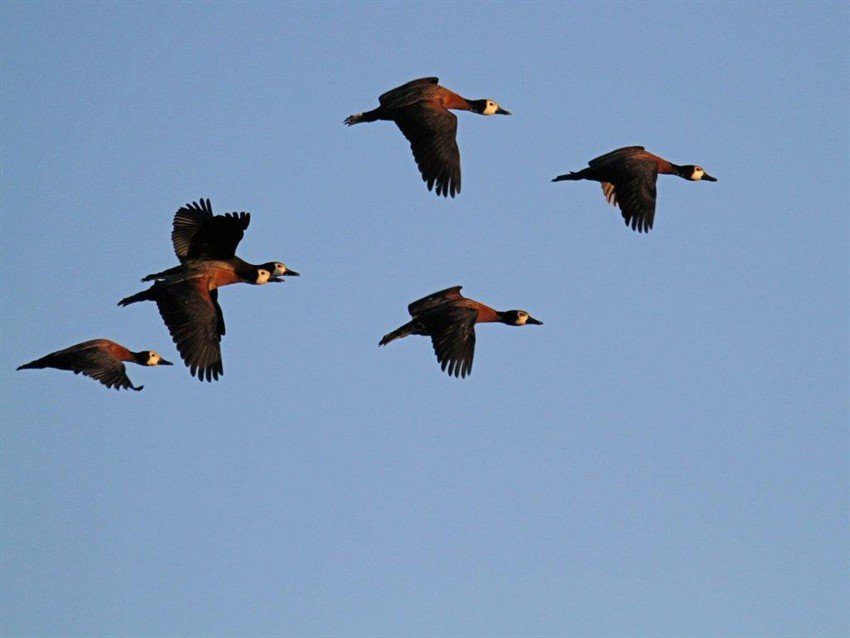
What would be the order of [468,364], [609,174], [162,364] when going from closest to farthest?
[468,364], [609,174], [162,364]

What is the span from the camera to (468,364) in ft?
95.8

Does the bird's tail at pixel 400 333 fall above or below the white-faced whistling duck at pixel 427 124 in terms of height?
below

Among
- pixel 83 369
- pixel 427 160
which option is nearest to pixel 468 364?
pixel 427 160

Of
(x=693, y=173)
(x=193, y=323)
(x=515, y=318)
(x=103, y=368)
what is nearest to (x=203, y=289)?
(x=193, y=323)

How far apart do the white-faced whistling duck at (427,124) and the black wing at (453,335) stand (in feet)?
6.23

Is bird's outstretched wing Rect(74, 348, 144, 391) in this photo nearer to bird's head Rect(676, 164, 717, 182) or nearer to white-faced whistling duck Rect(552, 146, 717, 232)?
white-faced whistling duck Rect(552, 146, 717, 232)

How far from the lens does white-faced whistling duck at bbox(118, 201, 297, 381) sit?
29.3 metres

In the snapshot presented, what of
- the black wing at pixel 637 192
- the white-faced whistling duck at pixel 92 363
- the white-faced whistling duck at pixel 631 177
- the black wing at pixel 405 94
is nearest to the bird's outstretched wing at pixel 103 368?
the white-faced whistling duck at pixel 92 363

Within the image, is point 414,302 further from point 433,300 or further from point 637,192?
point 637,192

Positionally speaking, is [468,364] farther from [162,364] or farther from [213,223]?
[162,364]

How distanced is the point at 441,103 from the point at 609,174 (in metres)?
2.99

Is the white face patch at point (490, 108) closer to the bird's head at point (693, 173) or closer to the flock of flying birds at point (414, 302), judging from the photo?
the flock of flying birds at point (414, 302)

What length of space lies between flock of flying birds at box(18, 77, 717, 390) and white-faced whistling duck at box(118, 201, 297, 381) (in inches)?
0.6

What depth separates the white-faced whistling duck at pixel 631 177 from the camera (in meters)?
30.6
